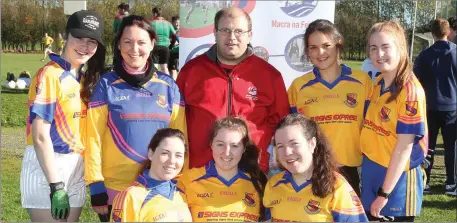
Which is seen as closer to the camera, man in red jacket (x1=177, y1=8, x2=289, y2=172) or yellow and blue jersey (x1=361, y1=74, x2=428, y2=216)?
yellow and blue jersey (x1=361, y1=74, x2=428, y2=216)

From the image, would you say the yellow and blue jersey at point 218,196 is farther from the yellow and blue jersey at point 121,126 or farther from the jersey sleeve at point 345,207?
the jersey sleeve at point 345,207

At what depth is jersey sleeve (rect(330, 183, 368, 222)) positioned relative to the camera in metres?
3.04

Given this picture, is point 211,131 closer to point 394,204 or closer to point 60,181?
point 60,181

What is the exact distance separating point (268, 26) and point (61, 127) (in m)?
3.17

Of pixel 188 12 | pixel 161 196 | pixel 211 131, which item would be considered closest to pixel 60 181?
pixel 161 196

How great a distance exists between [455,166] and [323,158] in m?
4.57

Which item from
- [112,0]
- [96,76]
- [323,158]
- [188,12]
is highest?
[112,0]

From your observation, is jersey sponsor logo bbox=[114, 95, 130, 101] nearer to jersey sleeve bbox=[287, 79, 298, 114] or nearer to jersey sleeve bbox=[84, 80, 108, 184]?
jersey sleeve bbox=[84, 80, 108, 184]

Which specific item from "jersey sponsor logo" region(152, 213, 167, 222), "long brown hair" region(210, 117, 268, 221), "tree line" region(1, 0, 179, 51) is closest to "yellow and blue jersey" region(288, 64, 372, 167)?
"long brown hair" region(210, 117, 268, 221)

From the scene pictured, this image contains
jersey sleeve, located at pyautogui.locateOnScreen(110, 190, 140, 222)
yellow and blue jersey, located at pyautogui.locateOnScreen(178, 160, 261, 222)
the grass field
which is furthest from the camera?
the grass field

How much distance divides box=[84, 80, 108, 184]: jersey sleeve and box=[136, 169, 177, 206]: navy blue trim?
0.31 m

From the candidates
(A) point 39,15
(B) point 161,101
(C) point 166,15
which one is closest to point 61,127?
(B) point 161,101

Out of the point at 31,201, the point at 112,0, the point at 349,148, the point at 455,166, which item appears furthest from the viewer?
the point at 112,0

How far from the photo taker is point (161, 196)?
314cm
